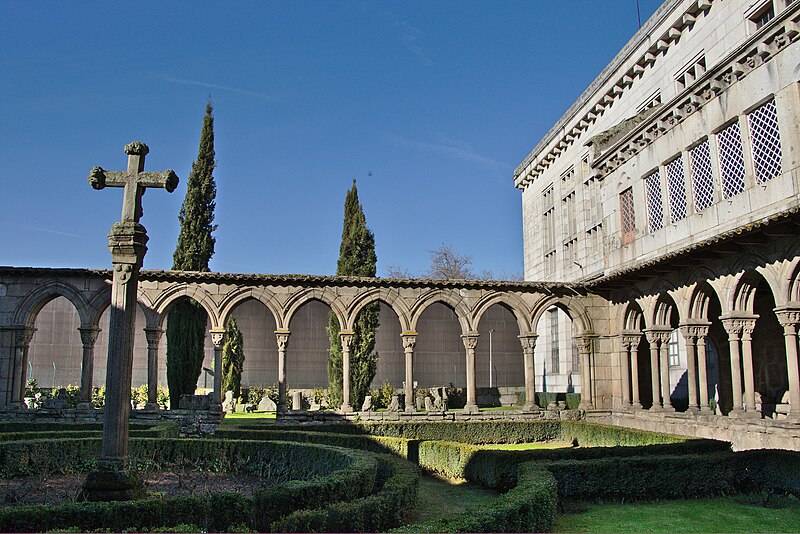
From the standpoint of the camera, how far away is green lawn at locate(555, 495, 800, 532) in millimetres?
8070

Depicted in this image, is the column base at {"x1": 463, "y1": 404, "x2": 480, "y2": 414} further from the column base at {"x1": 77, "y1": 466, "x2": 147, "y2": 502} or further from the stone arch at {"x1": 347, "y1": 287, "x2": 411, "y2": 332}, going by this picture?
the column base at {"x1": 77, "y1": 466, "x2": 147, "y2": 502}

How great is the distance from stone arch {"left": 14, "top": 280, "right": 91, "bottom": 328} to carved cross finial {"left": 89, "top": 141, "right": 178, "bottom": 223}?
36.8 feet

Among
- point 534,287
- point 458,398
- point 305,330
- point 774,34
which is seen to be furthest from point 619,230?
point 305,330

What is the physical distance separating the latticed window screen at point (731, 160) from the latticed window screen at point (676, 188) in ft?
5.11

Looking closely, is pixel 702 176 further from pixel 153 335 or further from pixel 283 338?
pixel 153 335

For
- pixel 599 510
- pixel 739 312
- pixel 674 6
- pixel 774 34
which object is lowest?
pixel 599 510

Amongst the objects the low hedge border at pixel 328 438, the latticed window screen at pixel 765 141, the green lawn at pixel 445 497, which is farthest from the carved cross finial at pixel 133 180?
the latticed window screen at pixel 765 141

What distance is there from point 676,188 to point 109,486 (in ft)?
50.3

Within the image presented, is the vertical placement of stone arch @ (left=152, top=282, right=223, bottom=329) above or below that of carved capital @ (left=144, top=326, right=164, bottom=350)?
above

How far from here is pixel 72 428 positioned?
582 inches

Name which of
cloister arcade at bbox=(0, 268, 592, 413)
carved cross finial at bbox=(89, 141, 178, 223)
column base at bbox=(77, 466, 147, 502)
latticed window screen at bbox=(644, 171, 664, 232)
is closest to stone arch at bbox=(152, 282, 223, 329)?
cloister arcade at bbox=(0, 268, 592, 413)

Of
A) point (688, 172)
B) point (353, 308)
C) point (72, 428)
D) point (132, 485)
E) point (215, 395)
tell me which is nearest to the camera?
point (132, 485)

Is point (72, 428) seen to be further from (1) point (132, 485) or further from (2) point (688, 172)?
(2) point (688, 172)

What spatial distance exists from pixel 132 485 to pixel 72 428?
27.7ft
